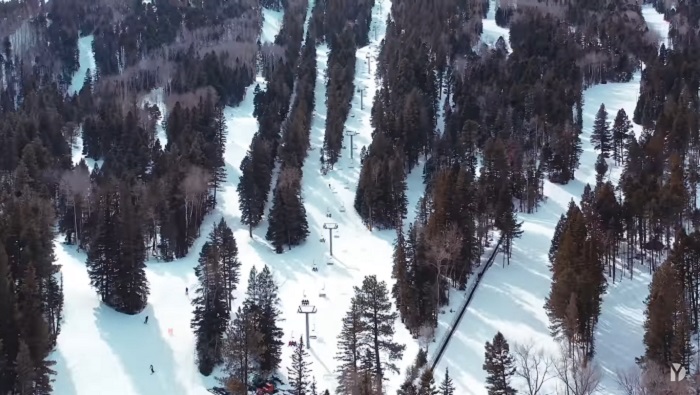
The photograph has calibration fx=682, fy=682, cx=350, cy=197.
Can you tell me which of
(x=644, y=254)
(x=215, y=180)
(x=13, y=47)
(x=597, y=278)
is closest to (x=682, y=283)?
(x=597, y=278)

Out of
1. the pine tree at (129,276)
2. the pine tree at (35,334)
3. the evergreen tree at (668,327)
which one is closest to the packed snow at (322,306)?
the pine tree at (129,276)

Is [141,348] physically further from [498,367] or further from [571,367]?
[571,367]

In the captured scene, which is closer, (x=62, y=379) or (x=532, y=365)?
(x=532, y=365)

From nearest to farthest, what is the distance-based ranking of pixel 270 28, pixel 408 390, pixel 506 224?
pixel 408 390, pixel 506 224, pixel 270 28

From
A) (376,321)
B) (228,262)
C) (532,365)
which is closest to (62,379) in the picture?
(228,262)

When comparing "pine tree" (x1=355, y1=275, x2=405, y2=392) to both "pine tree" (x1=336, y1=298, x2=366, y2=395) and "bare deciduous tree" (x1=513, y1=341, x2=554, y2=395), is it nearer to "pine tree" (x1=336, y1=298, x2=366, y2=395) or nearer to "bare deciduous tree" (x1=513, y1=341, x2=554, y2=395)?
"pine tree" (x1=336, y1=298, x2=366, y2=395)
